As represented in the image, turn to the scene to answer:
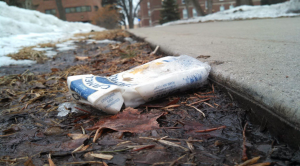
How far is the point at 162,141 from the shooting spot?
2.77 ft

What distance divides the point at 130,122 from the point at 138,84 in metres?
0.27

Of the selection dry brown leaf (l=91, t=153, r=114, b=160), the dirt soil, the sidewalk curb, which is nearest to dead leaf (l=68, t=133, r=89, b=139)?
the dirt soil

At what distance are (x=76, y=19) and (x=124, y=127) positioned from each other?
36.8 meters

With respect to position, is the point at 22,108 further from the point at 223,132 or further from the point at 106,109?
the point at 223,132

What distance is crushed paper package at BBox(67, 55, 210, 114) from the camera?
1.08 m

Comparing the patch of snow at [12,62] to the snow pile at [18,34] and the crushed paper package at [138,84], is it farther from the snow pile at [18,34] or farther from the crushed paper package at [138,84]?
the crushed paper package at [138,84]

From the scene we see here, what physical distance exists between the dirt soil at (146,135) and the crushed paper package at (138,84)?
0.07m

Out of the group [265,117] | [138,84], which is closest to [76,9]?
Answer: [138,84]

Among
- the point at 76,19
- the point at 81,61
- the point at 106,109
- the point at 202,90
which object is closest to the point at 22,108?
the point at 106,109

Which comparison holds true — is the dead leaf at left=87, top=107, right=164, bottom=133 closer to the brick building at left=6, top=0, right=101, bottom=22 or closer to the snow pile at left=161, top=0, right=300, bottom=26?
the snow pile at left=161, top=0, right=300, bottom=26

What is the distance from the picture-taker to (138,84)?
3.90 feet

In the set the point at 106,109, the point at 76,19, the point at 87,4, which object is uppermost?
the point at 87,4

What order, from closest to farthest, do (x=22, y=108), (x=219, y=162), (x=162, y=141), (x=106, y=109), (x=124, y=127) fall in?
(x=219, y=162) → (x=162, y=141) → (x=124, y=127) → (x=106, y=109) → (x=22, y=108)

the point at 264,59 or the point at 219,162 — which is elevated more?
the point at 264,59
